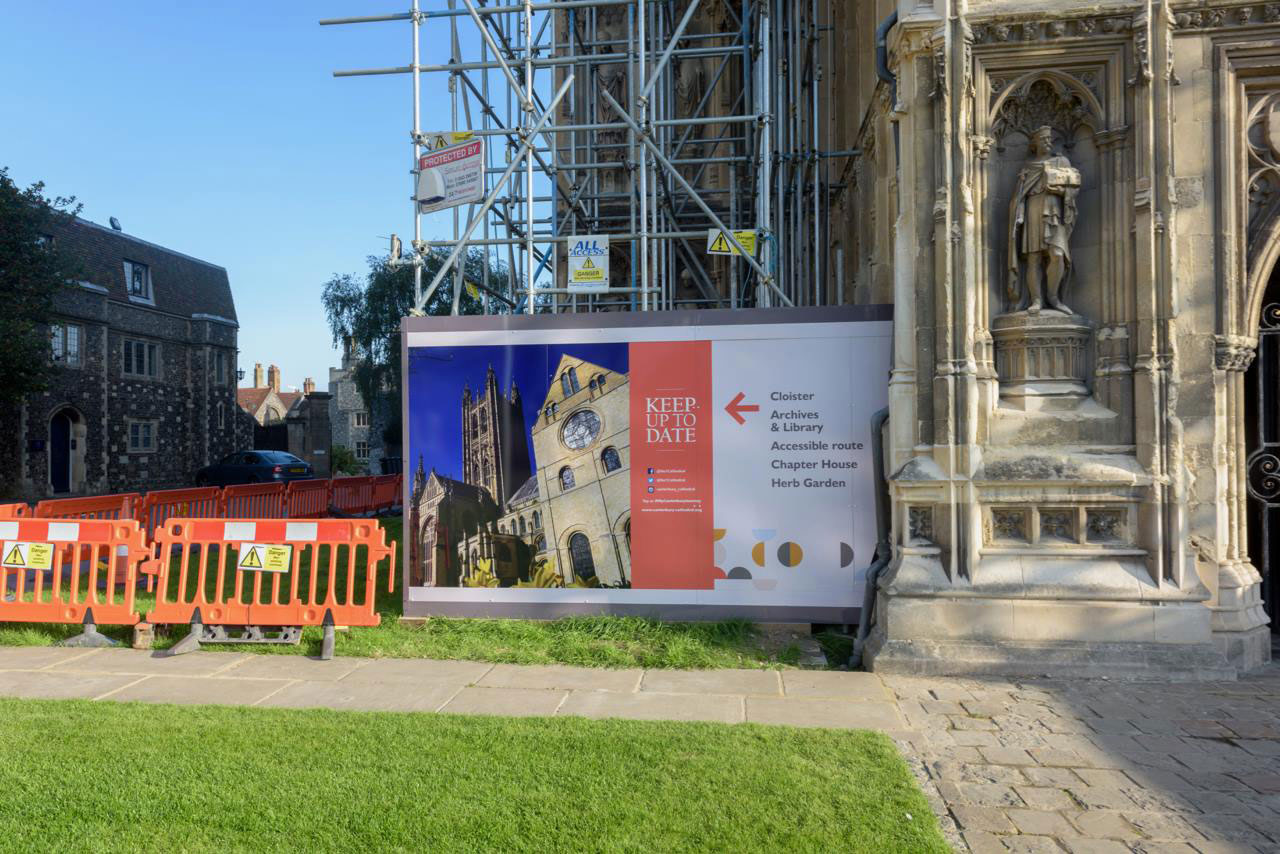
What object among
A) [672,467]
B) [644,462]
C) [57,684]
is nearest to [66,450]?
[57,684]

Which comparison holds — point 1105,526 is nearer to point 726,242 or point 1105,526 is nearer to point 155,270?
point 726,242

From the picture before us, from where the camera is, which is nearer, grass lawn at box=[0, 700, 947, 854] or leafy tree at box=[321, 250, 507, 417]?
grass lawn at box=[0, 700, 947, 854]

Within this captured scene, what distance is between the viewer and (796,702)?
5586 millimetres

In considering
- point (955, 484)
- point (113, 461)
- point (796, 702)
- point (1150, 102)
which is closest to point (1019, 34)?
point (1150, 102)

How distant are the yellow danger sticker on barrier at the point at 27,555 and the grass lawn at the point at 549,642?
585mm

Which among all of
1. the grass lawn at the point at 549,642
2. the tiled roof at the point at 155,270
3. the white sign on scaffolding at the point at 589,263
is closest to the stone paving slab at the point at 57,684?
the grass lawn at the point at 549,642

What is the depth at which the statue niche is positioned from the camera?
642 centimetres

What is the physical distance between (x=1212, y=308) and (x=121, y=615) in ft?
30.6

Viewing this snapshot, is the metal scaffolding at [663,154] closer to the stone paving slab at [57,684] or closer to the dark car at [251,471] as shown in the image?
the stone paving slab at [57,684]

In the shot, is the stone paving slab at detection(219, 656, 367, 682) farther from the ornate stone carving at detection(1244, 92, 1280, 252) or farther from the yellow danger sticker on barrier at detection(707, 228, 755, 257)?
the ornate stone carving at detection(1244, 92, 1280, 252)

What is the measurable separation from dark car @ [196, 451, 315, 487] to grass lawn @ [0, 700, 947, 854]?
2259 cm

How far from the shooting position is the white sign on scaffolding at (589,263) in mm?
10227

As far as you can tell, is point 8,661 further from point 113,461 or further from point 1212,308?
point 113,461

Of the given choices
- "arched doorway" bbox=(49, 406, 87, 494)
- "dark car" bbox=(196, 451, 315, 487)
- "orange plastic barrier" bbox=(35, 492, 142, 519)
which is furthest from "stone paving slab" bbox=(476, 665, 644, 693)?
"arched doorway" bbox=(49, 406, 87, 494)
